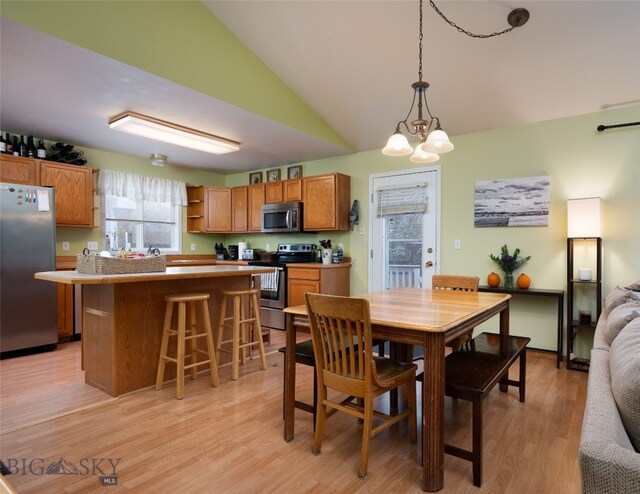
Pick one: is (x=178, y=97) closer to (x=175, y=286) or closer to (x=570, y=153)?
(x=175, y=286)

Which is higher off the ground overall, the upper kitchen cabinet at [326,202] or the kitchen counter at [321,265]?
the upper kitchen cabinet at [326,202]

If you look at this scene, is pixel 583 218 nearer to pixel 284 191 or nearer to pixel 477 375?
pixel 477 375

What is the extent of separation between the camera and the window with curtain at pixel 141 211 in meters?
5.10

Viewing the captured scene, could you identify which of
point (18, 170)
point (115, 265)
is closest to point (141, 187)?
point (18, 170)

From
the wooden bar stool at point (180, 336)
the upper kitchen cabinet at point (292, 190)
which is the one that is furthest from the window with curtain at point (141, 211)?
the wooden bar stool at point (180, 336)

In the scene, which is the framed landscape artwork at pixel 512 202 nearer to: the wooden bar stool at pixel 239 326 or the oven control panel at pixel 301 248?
the oven control panel at pixel 301 248

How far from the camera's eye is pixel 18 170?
398 cm

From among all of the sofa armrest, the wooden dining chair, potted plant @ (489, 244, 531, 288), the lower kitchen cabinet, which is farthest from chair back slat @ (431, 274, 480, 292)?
the lower kitchen cabinet

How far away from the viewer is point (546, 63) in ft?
10.4

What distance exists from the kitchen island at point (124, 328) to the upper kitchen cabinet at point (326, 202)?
211 cm

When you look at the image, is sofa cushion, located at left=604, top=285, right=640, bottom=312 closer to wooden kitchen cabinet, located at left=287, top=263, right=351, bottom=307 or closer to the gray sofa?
the gray sofa

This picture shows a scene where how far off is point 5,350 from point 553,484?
14.9 feet

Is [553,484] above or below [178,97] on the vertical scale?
below

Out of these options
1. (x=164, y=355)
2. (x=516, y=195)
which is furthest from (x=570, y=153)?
(x=164, y=355)
